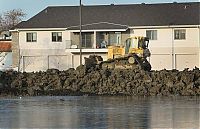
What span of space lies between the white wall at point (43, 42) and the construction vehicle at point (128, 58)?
26.3 m

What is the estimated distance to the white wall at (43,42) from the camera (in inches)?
3056

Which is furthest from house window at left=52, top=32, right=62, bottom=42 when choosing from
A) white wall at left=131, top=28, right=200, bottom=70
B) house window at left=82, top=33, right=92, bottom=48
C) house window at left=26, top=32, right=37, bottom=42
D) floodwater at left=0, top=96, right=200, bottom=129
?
floodwater at left=0, top=96, right=200, bottom=129

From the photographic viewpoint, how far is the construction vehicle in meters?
46.9

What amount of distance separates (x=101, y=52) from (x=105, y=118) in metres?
52.6

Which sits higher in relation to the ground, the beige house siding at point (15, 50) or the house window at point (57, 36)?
the house window at point (57, 36)

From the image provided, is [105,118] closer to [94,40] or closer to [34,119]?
[34,119]

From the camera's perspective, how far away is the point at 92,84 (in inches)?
1660

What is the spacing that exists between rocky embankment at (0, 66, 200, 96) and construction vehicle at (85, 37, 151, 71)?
2872mm

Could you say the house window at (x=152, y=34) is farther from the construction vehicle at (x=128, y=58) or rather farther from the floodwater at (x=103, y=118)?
the floodwater at (x=103, y=118)

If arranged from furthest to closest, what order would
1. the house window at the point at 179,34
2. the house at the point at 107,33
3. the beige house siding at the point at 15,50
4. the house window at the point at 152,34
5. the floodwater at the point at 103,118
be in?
the beige house siding at the point at 15,50 < the house window at the point at 152,34 < the house window at the point at 179,34 < the house at the point at 107,33 < the floodwater at the point at 103,118

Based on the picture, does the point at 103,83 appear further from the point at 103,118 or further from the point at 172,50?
the point at 172,50

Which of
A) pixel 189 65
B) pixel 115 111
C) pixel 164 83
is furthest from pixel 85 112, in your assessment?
pixel 189 65

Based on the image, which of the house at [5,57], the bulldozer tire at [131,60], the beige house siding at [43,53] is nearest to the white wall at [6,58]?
the house at [5,57]

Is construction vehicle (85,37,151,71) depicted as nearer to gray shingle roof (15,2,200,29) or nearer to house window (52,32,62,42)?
gray shingle roof (15,2,200,29)
